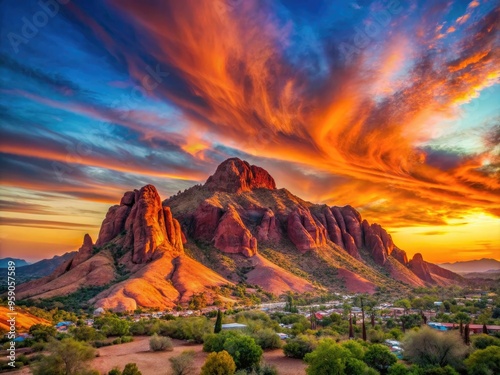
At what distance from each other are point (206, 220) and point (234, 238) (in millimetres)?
12711

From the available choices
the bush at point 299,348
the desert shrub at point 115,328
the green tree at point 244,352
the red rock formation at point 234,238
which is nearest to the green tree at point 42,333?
the desert shrub at point 115,328

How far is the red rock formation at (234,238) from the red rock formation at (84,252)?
40.6 metres

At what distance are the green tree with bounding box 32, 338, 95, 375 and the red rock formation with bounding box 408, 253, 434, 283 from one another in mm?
148608

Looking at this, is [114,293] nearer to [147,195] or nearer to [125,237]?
[125,237]

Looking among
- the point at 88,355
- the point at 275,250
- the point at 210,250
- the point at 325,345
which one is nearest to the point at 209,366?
the point at 325,345

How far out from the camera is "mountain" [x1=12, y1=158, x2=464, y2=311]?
79062mm

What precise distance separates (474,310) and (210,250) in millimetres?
75624

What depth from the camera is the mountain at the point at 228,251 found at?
79.1 metres

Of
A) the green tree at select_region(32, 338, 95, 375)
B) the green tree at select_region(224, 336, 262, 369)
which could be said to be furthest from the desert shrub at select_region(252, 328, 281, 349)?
the green tree at select_region(32, 338, 95, 375)

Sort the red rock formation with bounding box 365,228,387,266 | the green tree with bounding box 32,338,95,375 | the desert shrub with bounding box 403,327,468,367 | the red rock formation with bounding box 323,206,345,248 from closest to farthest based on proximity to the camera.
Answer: the green tree with bounding box 32,338,95,375
the desert shrub with bounding box 403,327,468,367
the red rock formation with bounding box 365,228,387,266
the red rock formation with bounding box 323,206,345,248

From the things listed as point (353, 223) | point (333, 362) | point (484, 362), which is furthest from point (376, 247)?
point (333, 362)

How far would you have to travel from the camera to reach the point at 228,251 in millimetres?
116688

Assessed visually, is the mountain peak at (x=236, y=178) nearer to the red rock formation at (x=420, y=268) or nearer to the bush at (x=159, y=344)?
the red rock formation at (x=420, y=268)

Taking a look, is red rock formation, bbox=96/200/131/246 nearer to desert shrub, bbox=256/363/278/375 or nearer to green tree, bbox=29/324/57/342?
green tree, bbox=29/324/57/342
